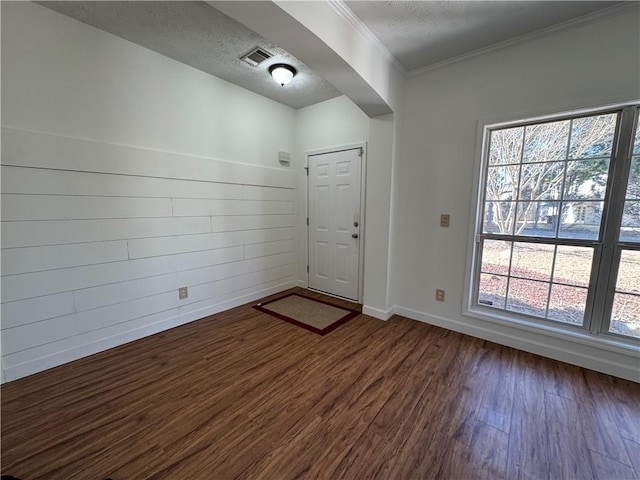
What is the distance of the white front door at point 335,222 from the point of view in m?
3.35

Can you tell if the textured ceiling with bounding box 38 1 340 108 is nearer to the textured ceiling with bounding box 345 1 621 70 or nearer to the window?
the textured ceiling with bounding box 345 1 621 70

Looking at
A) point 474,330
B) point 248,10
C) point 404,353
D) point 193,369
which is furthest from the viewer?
point 474,330

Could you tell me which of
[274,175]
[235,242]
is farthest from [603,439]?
[274,175]

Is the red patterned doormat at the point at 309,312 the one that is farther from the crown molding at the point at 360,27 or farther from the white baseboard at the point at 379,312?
the crown molding at the point at 360,27

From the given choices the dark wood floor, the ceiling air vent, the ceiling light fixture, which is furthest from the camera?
the ceiling light fixture

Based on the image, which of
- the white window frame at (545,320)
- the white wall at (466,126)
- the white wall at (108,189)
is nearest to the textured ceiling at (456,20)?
the white wall at (466,126)

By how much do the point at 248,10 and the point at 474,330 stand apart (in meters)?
3.10

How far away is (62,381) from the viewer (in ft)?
6.21

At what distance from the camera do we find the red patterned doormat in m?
2.77

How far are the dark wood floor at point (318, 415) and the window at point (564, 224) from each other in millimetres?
499

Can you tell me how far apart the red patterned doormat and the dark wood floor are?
0.38m

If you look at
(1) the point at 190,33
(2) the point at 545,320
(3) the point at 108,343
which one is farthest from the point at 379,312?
(1) the point at 190,33

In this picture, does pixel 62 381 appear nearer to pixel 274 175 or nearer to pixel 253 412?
pixel 253 412

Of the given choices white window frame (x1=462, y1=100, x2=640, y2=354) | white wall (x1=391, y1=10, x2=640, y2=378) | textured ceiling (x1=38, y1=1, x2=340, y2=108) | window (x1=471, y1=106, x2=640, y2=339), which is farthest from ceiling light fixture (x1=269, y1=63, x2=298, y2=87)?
window (x1=471, y1=106, x2=640, y2=339)
